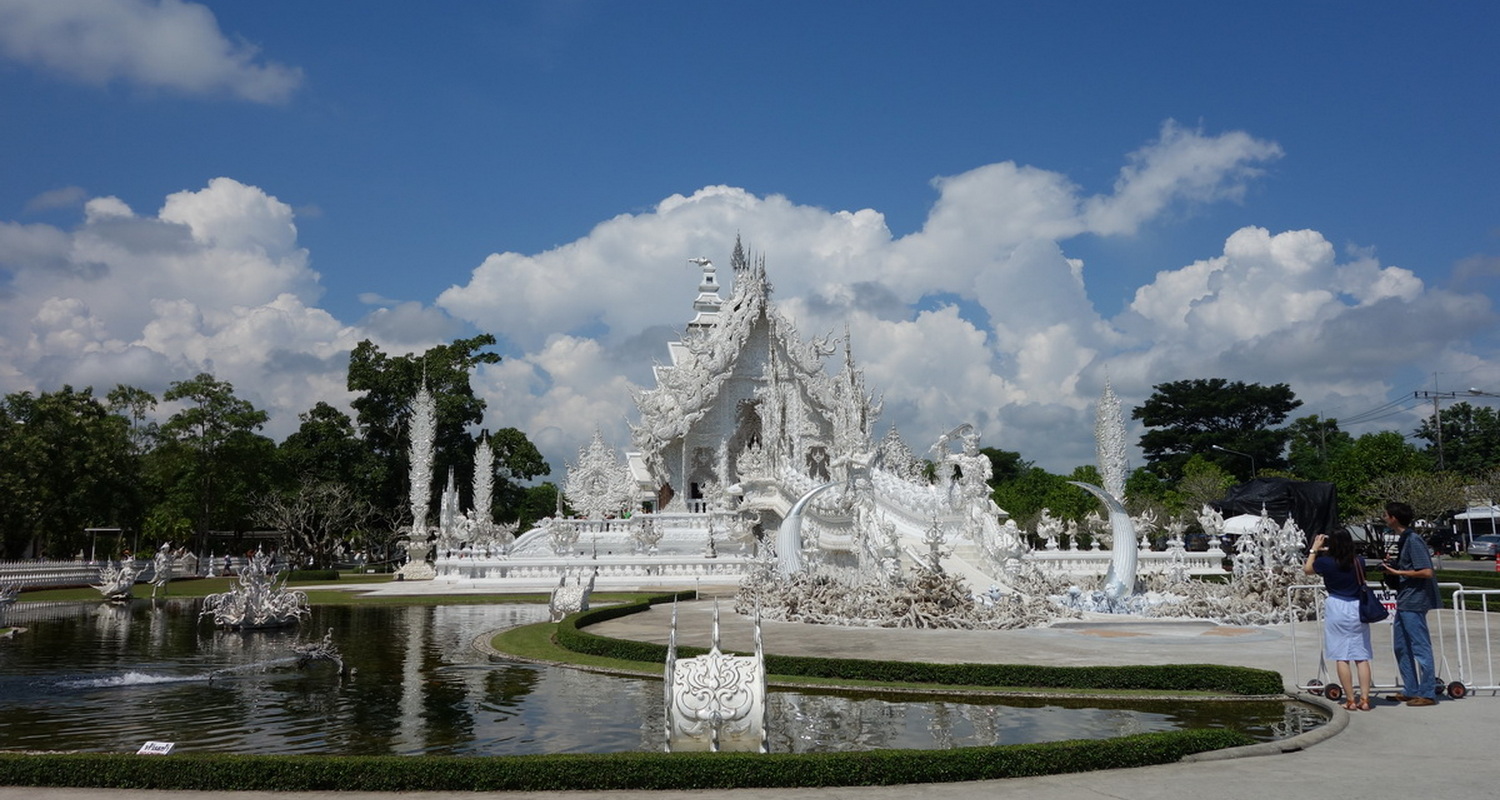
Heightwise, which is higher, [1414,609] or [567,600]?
[1414,609]

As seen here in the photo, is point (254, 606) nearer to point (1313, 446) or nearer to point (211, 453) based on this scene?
point (211, 453)

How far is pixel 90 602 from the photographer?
27.7 m

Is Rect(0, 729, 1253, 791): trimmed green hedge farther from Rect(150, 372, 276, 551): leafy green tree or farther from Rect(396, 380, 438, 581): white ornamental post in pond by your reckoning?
Rect(150, 372, 276, 551): leafy green tree

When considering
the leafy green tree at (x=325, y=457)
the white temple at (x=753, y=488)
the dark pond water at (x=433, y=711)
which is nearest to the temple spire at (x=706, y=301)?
the white temple at (x=753, y=488)

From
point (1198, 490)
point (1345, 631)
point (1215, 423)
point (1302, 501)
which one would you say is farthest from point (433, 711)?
point (1215, 423)

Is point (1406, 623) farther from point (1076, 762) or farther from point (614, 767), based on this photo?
point (614, 767)

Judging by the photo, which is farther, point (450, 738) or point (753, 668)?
point (450, 738)

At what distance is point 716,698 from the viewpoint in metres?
7.36

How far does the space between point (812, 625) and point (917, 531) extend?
822 centimetres

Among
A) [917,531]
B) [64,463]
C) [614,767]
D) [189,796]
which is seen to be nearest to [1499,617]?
[917,531]

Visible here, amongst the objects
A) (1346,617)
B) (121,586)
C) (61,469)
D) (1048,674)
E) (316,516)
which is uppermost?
(61,469)

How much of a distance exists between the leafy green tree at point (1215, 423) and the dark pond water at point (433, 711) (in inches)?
2613

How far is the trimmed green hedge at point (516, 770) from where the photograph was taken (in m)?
6.79

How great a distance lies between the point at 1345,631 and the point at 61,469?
4502 cm
